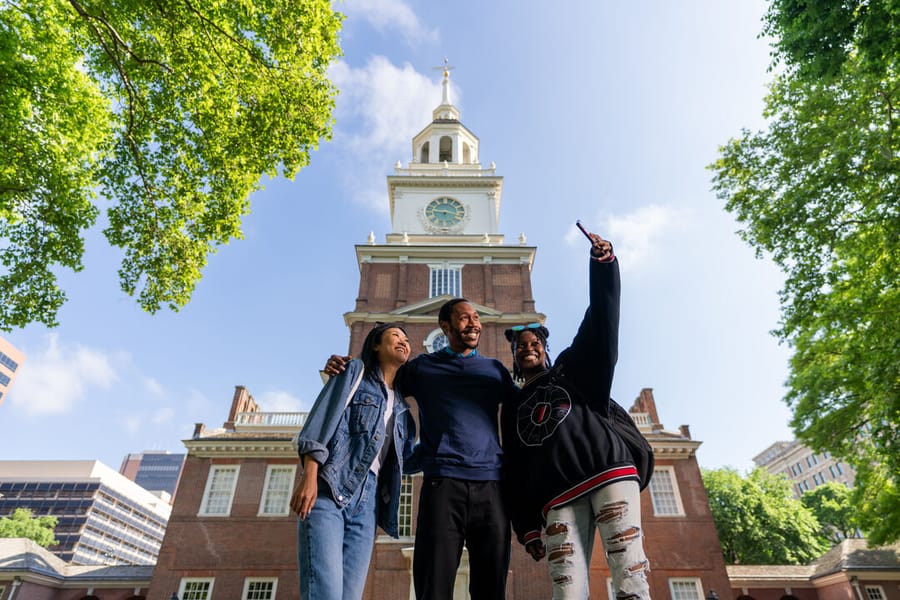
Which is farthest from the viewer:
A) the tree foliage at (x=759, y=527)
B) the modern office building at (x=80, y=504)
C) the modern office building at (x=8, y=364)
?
the modern office building at (x=8, y=364)

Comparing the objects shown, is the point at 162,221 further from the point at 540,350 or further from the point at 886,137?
the point at 886,137

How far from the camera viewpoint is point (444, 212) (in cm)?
2738

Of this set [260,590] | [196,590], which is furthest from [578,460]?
[196,590]

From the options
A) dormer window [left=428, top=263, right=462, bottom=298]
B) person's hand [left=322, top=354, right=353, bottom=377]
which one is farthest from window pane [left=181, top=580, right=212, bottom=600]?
person's hand [left=322, top=354, right=353, bottom=377]

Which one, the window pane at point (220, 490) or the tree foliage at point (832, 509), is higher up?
the tree foliage at point (832, 509)

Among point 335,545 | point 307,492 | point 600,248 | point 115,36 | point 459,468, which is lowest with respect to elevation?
point 335,545

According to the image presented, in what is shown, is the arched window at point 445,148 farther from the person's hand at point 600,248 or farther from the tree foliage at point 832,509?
the tree foliage at point 832,509

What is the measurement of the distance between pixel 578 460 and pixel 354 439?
1.46 m

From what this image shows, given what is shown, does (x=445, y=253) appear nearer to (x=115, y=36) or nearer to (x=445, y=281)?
(x=445, y=281)

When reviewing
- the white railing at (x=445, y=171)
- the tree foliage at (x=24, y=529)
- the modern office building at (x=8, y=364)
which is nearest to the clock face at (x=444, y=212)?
the white railing at (x=445, y=171)

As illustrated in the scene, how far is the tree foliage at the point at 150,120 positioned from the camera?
32.4 ft

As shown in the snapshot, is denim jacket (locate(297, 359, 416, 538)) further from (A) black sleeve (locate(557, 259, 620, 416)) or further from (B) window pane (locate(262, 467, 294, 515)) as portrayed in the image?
(B) window pane (locate(262, 467, 294, 515))

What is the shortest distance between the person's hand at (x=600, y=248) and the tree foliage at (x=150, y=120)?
9420 mm

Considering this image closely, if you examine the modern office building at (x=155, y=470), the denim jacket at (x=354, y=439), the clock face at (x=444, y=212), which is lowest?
the denim jacket at (x=354, y=439)
